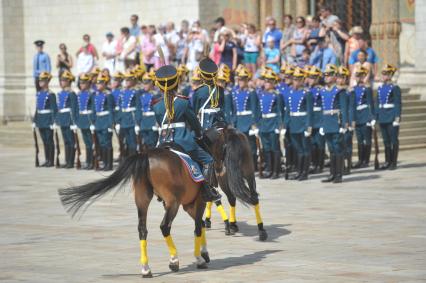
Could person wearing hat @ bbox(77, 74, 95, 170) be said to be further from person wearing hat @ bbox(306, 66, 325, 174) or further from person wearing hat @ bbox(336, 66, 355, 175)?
person wearing hat @ bbox(336, 66, 355, 175)

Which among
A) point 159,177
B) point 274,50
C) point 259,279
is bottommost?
point 259,279

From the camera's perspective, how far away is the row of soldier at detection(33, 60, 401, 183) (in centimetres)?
1981

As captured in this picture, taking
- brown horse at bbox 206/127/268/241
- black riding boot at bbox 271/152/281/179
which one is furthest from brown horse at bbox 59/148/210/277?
black riding boot at bbox 271/152/281/179

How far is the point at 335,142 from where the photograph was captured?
1975cm

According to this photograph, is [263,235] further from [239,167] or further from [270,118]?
[270,118]

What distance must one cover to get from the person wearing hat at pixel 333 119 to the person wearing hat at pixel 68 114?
5.87 meters

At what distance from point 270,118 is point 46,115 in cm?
548

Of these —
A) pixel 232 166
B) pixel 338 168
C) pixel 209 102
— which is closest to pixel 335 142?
pixel 338 168

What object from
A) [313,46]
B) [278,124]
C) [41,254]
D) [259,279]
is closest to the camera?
[259,279]

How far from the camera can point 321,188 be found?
18.9 m

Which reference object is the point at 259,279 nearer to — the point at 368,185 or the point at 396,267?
the point at 396,267

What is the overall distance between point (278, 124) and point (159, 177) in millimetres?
9001

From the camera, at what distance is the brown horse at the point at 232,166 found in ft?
45.8

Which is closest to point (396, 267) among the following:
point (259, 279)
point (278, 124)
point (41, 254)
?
point (259, 279)
